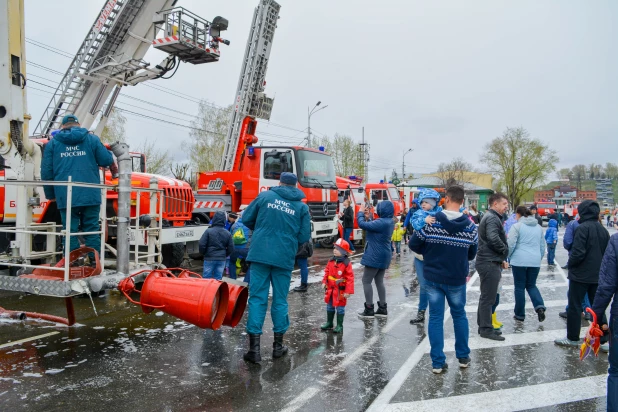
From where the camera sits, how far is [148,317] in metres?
6.38

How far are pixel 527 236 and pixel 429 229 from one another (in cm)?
278

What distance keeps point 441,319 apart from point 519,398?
0.93 m

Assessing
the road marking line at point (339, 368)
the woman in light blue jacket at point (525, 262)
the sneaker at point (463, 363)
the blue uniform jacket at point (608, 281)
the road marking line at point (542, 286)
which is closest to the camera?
the blue uniform jacket at point (608, 281)

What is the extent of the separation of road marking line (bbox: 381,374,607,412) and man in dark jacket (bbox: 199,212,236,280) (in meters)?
4.20

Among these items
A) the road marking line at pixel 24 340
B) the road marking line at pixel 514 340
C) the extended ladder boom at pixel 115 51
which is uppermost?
the extended ladder boom at pixel 115 51

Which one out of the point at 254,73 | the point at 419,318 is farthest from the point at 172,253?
the point at 254,73

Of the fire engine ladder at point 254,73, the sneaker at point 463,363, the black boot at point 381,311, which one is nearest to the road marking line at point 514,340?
the sneaker at point 463,363

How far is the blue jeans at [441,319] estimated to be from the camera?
4480mm

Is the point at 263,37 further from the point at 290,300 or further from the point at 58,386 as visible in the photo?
the point at 58,386

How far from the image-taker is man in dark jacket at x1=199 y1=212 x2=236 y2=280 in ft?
23.7

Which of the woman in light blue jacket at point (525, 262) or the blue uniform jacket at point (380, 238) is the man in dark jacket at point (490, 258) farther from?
the blue uniform jacket at point (380, 238)

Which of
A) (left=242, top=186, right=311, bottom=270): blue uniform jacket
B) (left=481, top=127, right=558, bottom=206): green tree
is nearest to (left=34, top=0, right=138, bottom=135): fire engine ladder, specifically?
(left=242, top=186, right=311, bottom=270): blue uniform jacket

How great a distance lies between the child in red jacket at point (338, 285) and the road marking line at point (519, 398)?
6.74 ft

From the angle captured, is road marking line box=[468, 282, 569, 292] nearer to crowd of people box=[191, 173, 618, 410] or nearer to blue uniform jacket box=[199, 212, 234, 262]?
crowd of people box=[191, 173, 618, 410]
